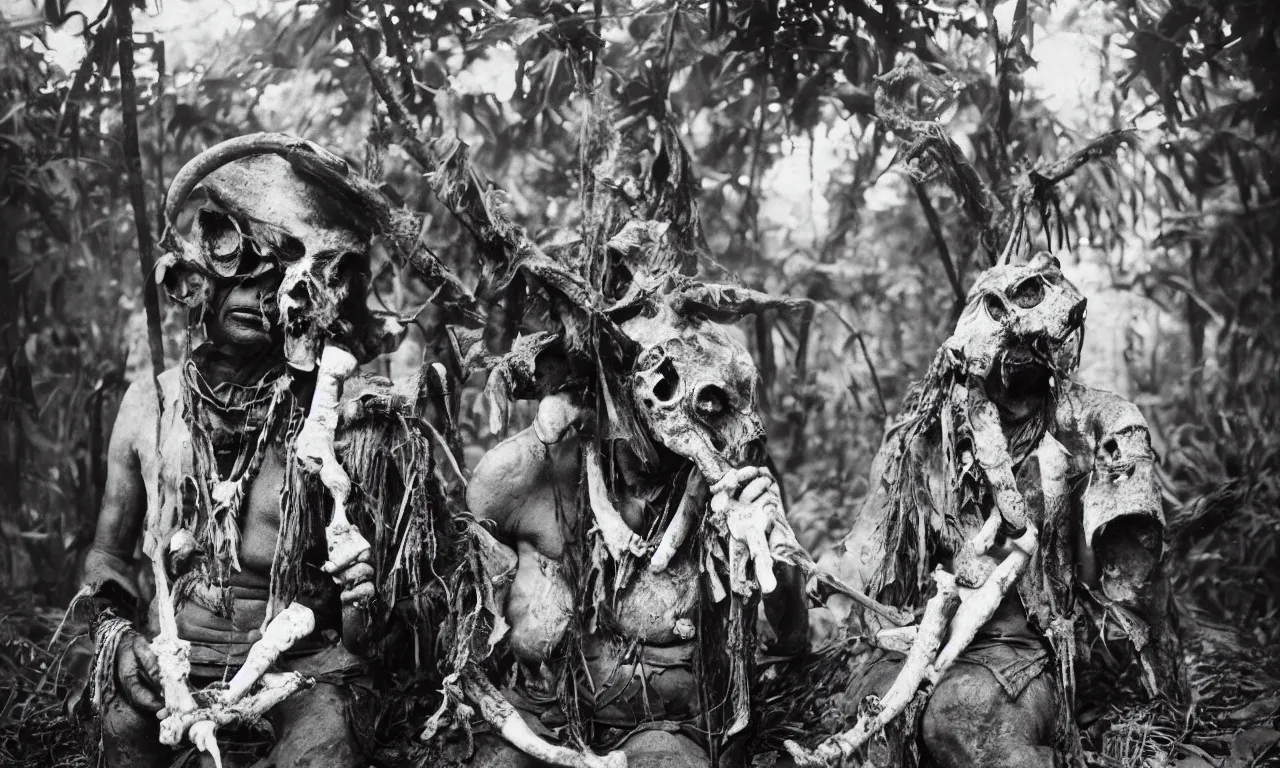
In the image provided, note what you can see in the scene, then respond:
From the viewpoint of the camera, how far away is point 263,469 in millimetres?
2742

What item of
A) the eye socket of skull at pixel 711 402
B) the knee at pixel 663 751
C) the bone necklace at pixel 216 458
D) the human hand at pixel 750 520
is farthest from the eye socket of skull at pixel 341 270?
the knee at pixel 663 751

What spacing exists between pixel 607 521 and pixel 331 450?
0.56 meters

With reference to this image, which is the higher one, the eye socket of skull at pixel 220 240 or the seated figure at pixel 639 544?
the eye socket of skull at pixel 220 240

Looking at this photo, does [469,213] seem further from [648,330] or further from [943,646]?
[943,646]

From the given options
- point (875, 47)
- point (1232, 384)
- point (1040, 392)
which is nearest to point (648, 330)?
point (1040, 392)

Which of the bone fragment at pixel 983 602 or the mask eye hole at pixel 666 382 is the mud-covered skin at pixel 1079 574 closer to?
the bone fragment at pixel 983 602

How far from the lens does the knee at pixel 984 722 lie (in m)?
2.45

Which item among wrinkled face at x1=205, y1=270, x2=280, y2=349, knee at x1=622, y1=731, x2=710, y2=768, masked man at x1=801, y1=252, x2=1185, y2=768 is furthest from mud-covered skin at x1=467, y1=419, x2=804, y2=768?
wrinkled face at x1=205, y1=270, x2=280, y2=349

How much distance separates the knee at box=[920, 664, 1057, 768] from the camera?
8.04 feet

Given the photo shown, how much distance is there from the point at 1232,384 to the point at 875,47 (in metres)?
1.73

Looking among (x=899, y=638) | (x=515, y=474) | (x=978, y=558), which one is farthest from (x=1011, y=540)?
(x=515, y=474)

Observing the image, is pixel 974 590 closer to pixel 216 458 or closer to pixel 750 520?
pixel 750 520

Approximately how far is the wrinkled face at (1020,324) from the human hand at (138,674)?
1643 mm

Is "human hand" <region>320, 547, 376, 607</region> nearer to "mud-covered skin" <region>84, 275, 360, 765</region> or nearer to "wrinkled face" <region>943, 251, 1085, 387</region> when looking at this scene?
"mud-covered skin" <region>84, 275, 360, 765</region>
